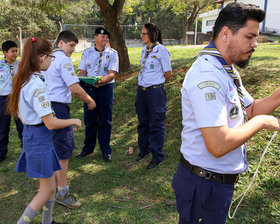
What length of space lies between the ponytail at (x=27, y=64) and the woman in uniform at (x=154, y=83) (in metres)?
2.11

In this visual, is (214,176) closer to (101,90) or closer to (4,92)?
(101,90)

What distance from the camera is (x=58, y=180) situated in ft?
10.6

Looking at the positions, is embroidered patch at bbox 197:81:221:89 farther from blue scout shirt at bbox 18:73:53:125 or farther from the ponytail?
the ponytail

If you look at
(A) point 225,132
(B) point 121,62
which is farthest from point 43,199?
(B) point 121,62

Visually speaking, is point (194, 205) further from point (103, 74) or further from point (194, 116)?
point (103, 74)

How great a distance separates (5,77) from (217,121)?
4.35m

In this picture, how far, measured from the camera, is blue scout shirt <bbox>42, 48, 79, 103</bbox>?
3.21 metres

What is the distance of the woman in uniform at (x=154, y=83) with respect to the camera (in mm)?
4230

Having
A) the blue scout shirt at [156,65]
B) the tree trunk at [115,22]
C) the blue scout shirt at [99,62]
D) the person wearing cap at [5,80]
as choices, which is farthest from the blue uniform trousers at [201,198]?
the tree trunk at [115,22]

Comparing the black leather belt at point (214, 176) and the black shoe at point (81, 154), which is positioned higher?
the black leather belt at point (214, 176)

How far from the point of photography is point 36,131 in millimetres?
2459

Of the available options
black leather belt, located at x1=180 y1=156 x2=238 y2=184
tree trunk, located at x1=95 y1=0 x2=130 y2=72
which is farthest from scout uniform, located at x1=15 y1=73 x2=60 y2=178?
tree trunk, located at x1=95 y1=0 x2=130 y2=72

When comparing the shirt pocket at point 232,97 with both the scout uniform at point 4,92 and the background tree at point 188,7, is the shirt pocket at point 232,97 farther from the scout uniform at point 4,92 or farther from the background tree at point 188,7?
the background tree at point 188,7

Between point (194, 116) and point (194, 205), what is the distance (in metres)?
0.61
